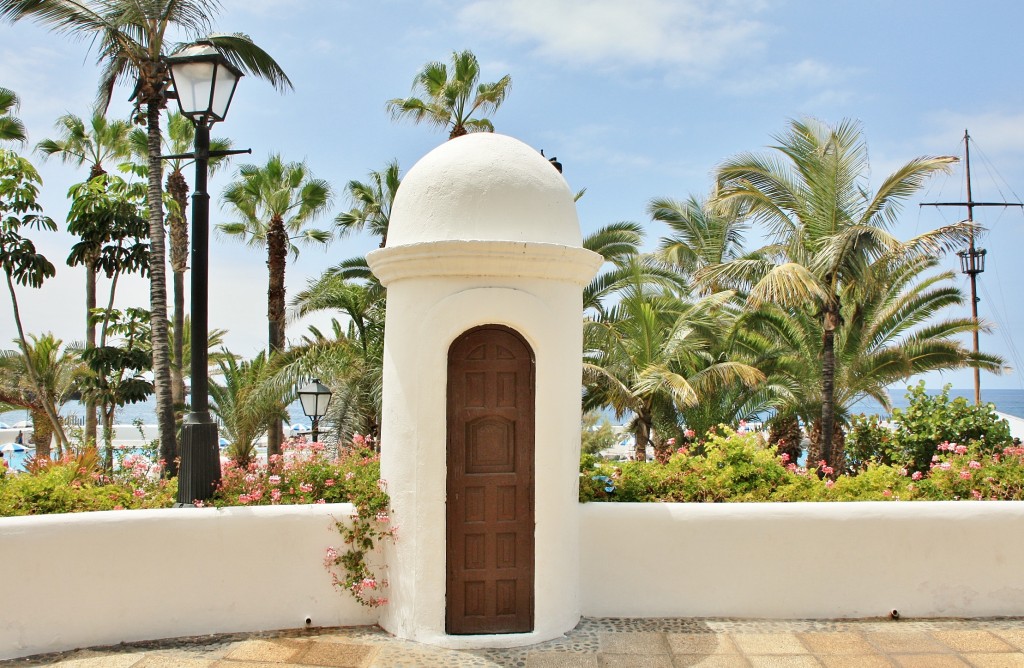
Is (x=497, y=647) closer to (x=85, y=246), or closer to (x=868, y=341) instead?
(x=85, y=246)

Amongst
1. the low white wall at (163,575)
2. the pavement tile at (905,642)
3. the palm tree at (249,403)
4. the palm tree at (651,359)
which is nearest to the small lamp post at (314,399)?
the palm tree at (249,403)

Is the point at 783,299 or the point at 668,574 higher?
the point at 783,299

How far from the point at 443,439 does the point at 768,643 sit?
8.81ft

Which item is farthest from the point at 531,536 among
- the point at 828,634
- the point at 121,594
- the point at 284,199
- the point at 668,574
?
the point at 284,199

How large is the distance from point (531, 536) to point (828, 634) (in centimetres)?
227

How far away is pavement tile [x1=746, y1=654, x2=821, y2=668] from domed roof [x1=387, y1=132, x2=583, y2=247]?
124 inches

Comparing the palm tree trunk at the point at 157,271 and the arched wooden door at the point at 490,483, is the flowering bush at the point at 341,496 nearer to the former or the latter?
the arched wooden door at the point at 490,483

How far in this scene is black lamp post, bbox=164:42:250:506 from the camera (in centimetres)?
577

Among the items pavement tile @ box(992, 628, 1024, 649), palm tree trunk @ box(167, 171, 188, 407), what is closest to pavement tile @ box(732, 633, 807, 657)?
pavement tile @ box(992, 628, 1024, 649)

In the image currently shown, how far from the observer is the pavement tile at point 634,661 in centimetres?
525

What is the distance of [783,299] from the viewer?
1341cm

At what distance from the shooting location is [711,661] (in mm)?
5320

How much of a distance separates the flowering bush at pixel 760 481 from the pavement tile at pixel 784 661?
1441 millimetres

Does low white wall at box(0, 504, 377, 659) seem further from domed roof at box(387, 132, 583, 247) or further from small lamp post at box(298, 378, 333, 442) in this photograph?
small lamp post at box(298, 378, 333, 442)
